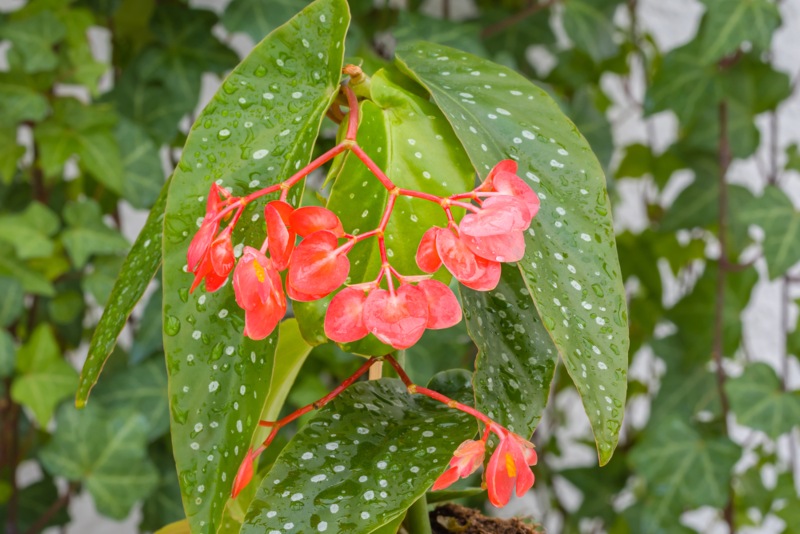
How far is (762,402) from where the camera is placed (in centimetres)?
96

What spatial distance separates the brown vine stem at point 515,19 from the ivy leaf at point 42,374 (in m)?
0.66

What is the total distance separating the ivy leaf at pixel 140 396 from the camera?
3.05ft

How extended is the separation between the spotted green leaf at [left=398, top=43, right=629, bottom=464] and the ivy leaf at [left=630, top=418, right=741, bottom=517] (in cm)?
67

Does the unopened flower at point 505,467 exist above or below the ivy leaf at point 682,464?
above

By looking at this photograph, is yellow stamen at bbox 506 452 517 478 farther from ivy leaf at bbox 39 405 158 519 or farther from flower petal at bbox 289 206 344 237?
ivy leaf at bbox 39 405 158 519

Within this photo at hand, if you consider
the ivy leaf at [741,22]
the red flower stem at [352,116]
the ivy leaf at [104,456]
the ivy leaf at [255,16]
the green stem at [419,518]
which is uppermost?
the red flower stem at [352,116]

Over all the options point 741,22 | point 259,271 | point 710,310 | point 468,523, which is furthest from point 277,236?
point 710,310

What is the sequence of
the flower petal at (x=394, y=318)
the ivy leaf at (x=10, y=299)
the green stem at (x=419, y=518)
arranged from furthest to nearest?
1. the ivy leaf at (x=10, y=299)
2. the green stem at (x=419, y=518)
3. the flower petal at (x=394, y=318)

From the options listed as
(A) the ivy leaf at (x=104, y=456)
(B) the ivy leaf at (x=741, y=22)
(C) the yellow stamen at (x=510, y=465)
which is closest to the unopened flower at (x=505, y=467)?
(C) the yellow stamen at (x=510, y=465)

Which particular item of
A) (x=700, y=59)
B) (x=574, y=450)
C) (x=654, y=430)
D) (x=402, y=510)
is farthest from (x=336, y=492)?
(x=574, y=450)

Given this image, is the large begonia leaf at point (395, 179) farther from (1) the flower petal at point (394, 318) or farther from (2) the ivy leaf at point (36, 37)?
(2) the ivy leaf at point (36, 37)

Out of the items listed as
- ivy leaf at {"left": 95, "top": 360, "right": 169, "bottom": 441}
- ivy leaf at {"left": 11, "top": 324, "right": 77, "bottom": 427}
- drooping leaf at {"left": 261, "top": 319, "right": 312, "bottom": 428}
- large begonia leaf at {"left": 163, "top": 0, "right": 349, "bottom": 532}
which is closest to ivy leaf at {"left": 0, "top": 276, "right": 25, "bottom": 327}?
ivy leaf at {"left": 11, "top": 324, "right": 77, "bottom": 427}

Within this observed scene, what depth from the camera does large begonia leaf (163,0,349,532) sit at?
31 cm

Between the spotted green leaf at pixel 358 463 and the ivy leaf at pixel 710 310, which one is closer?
the spotted green leaf at pixel 358 463
